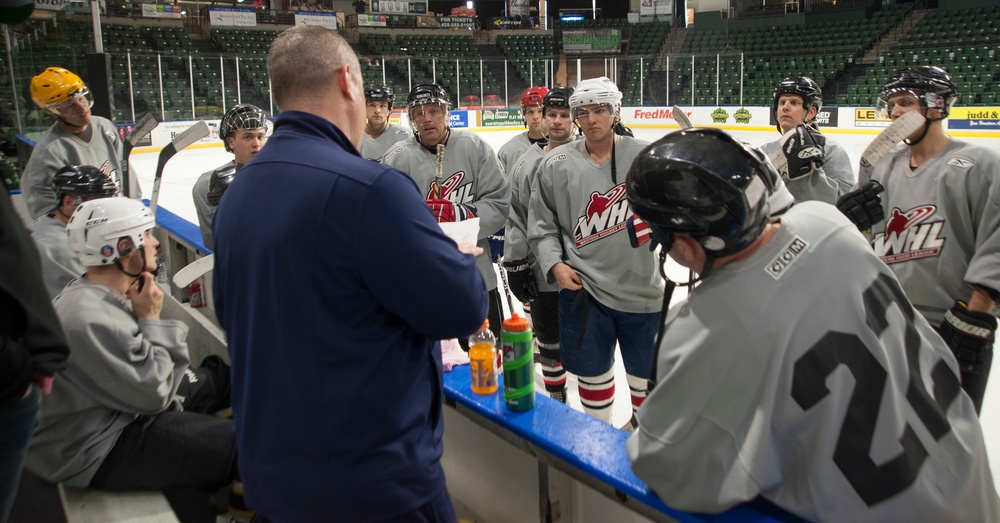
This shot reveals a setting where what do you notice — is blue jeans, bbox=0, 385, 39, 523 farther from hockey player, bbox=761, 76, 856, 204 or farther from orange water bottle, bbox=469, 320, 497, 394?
hockey player, bbox=761, 76, 856, 204

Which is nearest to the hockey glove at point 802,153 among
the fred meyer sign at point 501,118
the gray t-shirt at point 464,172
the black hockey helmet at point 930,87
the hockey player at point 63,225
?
the black hockey helmet at point 930,87

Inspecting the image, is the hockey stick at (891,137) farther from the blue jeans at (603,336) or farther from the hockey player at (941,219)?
the blue jeans at (603,336)

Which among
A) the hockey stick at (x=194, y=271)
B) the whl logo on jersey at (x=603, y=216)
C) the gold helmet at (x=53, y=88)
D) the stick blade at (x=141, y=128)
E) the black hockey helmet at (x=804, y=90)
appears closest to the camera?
the hockey stick at (x=194, y=271)

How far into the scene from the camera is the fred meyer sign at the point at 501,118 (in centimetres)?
1700

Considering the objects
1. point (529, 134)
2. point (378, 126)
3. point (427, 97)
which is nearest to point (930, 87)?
point (427, 97)

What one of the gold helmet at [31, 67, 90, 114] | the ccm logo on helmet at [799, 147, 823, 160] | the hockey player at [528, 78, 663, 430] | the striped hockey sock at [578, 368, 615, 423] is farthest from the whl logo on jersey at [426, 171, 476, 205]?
the gold helmet at [31, 67, 90, 114]

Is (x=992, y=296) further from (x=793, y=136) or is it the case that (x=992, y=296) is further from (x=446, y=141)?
(x=446, y=141)

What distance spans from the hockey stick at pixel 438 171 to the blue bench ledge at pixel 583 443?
57.5 inches

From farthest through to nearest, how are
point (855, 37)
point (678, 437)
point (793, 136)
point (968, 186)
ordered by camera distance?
point (855, 37)
point (793, 136)
point (968, 186)
point (678, 437)

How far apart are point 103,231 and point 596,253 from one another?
1.52 m

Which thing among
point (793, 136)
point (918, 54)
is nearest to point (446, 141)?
point (793, 136)

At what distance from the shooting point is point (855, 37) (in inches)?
751

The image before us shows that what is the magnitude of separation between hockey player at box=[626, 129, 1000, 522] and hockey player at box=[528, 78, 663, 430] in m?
1.36

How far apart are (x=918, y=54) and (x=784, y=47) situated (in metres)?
4.76
